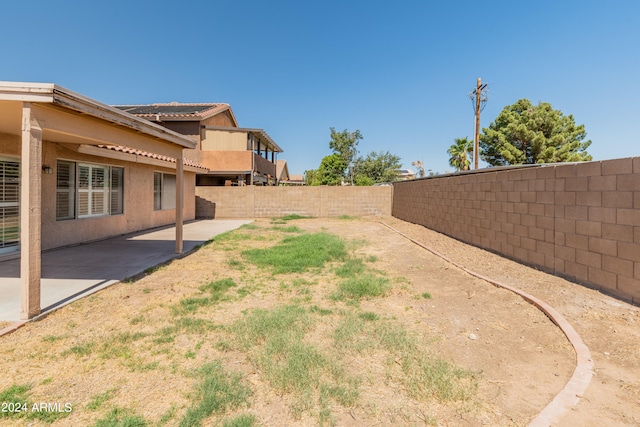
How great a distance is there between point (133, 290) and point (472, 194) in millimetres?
9192

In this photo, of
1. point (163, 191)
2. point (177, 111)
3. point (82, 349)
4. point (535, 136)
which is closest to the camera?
point (82, 349)

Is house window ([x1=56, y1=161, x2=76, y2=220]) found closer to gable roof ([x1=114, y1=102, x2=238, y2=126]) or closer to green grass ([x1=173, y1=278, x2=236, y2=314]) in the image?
green grass ([x1=173, y1=278, x2=236, y2=314])

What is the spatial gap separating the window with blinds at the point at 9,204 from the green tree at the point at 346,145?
36.7m

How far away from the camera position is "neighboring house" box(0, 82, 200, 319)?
3734 millimetres

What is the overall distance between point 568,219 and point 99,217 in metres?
12.6

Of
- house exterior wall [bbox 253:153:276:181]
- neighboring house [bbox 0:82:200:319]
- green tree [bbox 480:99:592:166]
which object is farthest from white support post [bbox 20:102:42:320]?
green tree [bbox 480:99:592:166]

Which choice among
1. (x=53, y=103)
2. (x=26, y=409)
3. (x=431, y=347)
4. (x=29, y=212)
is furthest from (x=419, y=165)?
(x=26, y=409)

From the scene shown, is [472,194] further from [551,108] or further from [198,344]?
[551,108]

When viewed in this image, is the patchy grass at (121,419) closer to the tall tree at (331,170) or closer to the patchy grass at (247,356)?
the patchy grass at (247,356)

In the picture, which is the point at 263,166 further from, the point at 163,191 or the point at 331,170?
the point at 331,170

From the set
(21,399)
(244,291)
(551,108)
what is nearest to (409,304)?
(244,291)

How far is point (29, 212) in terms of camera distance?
147 inches

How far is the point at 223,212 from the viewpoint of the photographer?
61.2 feet

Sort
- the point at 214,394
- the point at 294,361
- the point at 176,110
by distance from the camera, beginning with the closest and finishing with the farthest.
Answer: the point at 214,394, the point at 294,361, the point at 176,110
